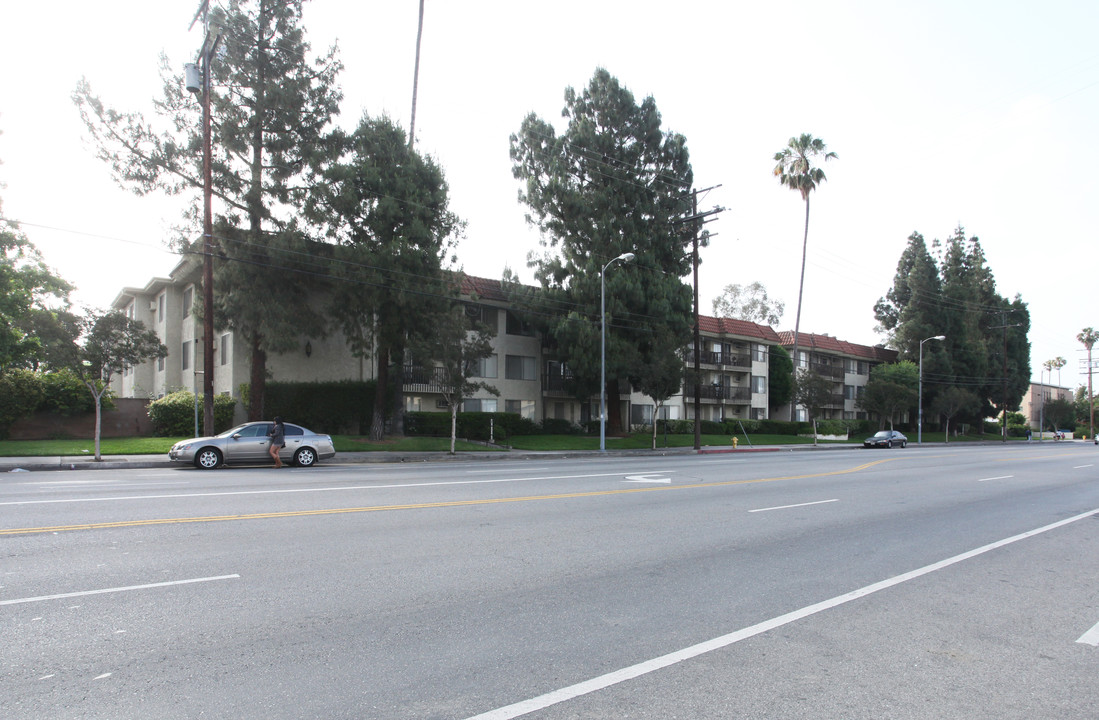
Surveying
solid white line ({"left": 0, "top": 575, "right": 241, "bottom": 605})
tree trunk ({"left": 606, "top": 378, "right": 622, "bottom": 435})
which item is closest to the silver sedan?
solid white line ({"left": 0, "top": 575, "right": 241, "bottom": 605})

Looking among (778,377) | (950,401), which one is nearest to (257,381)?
(778,377)

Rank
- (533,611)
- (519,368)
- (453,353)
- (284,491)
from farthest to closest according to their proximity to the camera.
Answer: (519,368) → (453,353) → (284,491) → (533,611)

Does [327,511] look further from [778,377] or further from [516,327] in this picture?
[778,377]

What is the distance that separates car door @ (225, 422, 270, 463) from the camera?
66.7ft

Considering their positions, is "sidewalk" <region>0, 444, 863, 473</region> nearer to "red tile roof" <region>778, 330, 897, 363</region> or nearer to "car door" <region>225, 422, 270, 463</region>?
"car door" <region>225, 422, 270, 463</region>

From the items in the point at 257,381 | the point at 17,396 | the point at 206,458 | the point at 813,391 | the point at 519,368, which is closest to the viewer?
the point at 206,458

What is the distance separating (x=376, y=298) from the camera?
28.2 metres

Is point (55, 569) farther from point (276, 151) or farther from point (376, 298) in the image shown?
point (276, 151)

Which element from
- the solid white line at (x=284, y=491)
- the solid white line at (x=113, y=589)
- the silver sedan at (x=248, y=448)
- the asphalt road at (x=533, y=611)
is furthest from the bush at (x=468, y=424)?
the solid white line at (x=113, y=589)

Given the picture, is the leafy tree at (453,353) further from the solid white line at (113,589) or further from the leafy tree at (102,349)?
the solid white line at (113,589)

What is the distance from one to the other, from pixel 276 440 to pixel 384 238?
1151cm

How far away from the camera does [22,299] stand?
3419cm

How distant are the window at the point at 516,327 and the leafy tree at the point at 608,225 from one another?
1.33m

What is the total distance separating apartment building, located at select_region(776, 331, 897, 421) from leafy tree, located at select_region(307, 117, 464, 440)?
4041 centimetres
